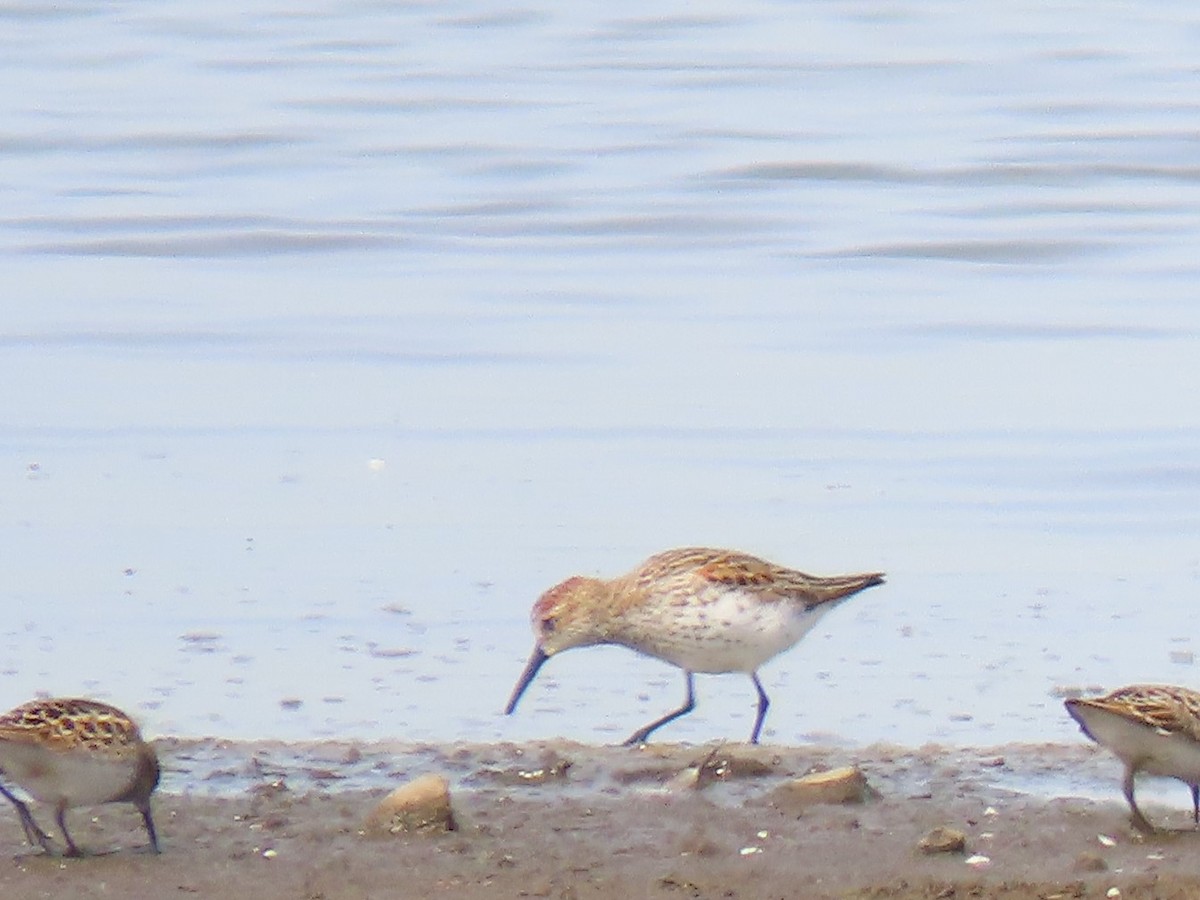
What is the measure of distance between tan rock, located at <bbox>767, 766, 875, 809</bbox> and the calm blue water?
976mm

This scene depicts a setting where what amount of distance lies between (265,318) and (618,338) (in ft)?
6.94

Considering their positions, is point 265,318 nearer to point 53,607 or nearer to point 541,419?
point 541,419

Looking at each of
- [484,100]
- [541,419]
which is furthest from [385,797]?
[484,100]

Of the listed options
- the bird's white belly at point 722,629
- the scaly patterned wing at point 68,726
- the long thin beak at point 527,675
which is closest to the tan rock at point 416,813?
the scaly patterned wing at point 68,726

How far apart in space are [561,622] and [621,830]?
162 centimetres

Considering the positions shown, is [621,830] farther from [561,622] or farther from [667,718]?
[561,622]

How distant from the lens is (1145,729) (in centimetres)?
628

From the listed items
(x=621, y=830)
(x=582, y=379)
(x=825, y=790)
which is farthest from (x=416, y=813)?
(x=582, y=379)

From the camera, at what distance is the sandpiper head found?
7992 millimetres

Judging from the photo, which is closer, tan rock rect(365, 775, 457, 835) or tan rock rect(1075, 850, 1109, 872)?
tan rock rect(1075, 850, 1109, 872)

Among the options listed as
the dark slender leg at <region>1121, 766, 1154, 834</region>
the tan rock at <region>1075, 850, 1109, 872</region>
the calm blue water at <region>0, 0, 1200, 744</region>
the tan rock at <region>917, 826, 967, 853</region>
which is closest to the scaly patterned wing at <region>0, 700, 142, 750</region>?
the calm blue water at <region>0, 0, 1200, 744</region>

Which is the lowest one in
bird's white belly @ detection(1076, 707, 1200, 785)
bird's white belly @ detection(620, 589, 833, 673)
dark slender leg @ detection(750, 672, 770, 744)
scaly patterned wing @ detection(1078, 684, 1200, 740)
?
dark slender leg @ detection(750, 672, 770, 744)

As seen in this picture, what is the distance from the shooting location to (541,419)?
464 inches

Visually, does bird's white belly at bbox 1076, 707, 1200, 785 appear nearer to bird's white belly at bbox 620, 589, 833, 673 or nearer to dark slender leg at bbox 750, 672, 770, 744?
dark slender leg at bbox 750, 672, 770, 744
